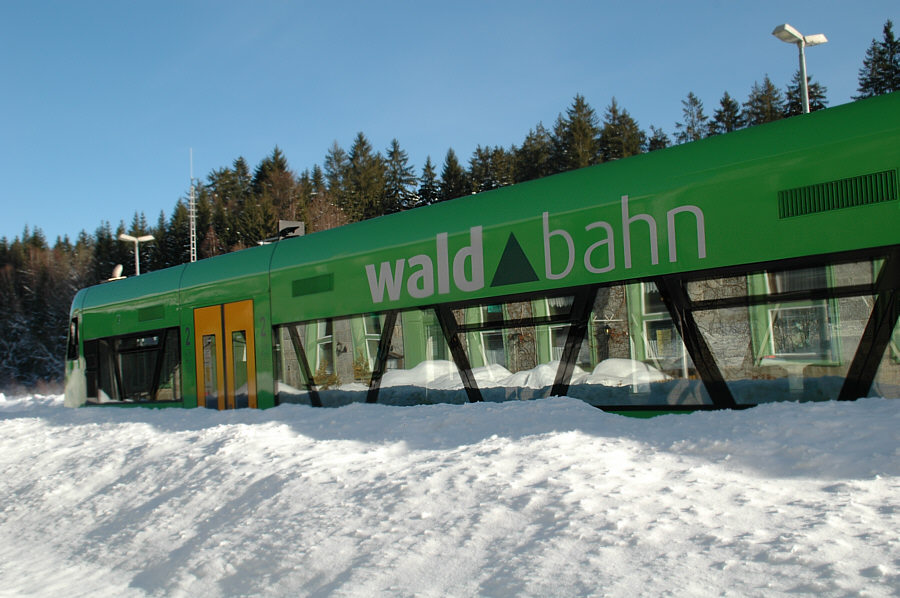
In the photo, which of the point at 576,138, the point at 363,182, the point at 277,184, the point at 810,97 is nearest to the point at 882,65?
the point at 810,97

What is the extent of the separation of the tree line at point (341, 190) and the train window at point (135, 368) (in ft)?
137

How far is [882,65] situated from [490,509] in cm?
6461

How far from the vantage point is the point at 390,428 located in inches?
293

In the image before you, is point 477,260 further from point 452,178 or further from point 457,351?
point 452,178

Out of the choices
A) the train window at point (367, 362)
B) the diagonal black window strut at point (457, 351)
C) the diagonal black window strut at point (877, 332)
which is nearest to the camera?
the diagonal black window strut at point (877, 332)

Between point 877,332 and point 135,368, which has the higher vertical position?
point 877,332

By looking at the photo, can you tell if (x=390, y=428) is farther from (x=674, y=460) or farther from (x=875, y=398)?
(x=875, y=398)

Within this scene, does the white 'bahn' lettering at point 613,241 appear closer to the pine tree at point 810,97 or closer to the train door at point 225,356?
the train door at point 225,356

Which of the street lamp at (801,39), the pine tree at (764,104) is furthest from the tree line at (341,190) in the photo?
the street lamp at (801,39)

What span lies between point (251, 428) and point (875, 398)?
19.3 feet

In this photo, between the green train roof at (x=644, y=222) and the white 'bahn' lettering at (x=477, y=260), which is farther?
the white 'bahn' lettering at (x=477, y=260)

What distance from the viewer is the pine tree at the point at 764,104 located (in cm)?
6300

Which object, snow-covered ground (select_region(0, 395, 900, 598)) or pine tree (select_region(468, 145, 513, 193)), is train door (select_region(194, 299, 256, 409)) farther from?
pine tree (select_region(468, 145, 513, 193))

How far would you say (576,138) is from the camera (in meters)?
64.0
